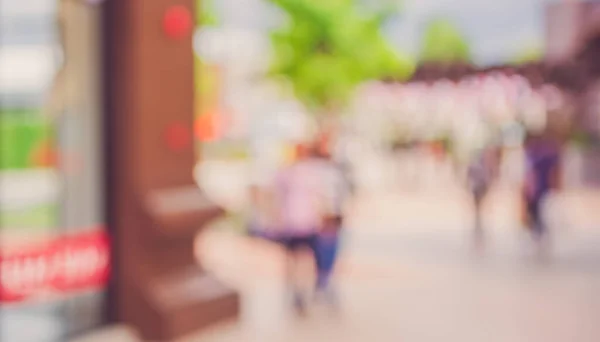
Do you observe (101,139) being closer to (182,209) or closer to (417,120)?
(182,209)

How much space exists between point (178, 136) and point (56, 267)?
4.73 ft

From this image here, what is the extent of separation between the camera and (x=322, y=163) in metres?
7.80

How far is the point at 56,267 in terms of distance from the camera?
6438mm

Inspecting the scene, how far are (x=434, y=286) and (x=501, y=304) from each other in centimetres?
108

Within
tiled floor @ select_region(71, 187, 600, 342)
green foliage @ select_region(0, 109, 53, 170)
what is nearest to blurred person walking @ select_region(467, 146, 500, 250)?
tiled floor @ select_region(71, 187, 600, 342)

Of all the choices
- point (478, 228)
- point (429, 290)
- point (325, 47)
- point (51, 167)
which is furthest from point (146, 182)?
point (325, 47)

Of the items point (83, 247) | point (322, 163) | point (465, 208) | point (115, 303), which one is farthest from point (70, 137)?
point (465, 208)

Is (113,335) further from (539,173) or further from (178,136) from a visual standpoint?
(539,173)

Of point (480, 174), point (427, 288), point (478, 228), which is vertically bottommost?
point (427, 288)

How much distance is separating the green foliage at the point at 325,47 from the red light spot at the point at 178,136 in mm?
16610

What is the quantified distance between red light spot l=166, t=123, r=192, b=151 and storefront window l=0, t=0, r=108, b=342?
0.52 meters

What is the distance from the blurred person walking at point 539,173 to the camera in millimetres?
10883

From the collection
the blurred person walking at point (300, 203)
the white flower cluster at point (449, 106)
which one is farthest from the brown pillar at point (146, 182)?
the white flower cluster at point (449, 106)

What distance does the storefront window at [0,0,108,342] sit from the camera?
6352 mm
